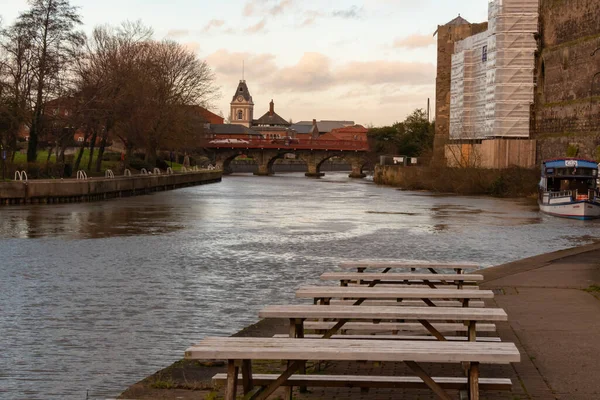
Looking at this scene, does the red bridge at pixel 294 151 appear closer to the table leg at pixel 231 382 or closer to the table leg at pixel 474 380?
the table leg at pixel 474 380

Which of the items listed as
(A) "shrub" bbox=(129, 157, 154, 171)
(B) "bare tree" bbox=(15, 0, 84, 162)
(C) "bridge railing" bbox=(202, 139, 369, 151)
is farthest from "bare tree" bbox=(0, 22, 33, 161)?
(C) "bridge railing" bbox=(202, 139, 369, 151)

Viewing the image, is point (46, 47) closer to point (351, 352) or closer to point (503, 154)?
point (503, 154)

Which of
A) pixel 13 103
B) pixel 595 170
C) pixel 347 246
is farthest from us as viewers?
pixel 13 103

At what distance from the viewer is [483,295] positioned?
8898 millimetres

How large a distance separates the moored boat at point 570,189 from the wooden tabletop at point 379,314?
35.3 m

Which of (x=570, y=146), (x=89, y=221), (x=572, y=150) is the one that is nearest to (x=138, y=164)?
(x=570, y=146)

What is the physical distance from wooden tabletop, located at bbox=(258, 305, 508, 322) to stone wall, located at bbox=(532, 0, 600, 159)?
51892mm

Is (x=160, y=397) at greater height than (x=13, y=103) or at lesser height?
lesser

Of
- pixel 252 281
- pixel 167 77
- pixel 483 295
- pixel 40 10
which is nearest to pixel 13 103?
pixel 40 10

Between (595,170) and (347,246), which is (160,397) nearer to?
(347,246)

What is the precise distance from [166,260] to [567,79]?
44397 millimetres

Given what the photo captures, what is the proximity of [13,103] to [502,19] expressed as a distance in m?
32.1

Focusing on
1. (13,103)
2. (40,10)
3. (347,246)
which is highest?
(40,10)

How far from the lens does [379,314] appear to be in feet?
24.3
